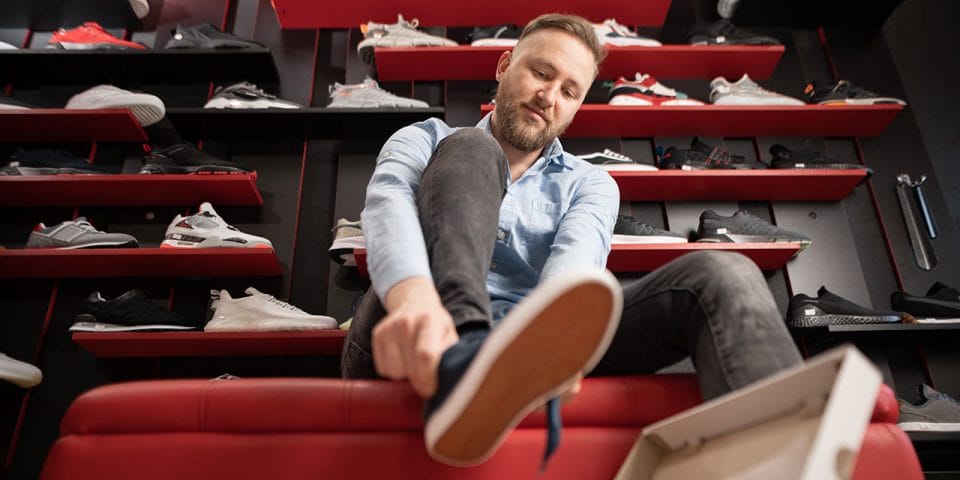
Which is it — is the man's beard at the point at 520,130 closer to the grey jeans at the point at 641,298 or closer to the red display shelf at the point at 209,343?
the grey jeans at the point at 641,298

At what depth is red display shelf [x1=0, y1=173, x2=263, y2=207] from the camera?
8.10 ft

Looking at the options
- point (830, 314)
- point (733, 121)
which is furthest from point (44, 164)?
point (830, 314)

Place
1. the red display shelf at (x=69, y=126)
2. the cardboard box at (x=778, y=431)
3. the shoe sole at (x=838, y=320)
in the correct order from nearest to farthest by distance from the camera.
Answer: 1. the cardboard box at (x=778, y=431)
2. the shoe sole at (x=838, y=320)
3. the red display shelf at (x=69, y=126)

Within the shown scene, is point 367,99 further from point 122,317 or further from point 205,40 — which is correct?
point 122,317

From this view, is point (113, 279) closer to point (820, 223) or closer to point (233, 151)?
point (233, 151)

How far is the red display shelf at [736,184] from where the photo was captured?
262cm

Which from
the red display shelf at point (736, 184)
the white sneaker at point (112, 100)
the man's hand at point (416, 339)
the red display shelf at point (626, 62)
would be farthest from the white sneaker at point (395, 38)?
the man's hand at point (416, 339)

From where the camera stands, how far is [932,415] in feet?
7.22

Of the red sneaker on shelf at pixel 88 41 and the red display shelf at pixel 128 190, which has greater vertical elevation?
the red sneaker on shelf at pixel 88 41

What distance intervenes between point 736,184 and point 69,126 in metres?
2.85

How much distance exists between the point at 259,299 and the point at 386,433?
Result: 1.44m

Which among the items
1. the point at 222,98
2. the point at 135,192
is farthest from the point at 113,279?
the point at 222,98

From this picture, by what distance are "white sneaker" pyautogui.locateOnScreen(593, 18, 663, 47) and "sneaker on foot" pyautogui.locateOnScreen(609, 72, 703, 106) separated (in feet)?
0.50

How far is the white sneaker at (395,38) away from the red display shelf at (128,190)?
2.63 feet
